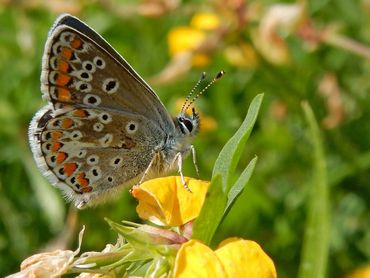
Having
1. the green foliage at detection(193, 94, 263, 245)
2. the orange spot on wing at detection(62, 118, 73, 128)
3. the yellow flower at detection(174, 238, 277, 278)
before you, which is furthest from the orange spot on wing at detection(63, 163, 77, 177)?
the yellow flower at detection(174, 238, 277, 278)

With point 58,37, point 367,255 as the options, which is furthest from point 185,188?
point 367,255

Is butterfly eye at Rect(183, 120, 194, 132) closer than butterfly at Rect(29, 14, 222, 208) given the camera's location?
No

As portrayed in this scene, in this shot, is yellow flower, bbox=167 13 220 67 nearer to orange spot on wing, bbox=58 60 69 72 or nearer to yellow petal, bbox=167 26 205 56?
yellow petal, bbox=167 26 205 56

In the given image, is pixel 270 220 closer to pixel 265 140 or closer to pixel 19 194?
pixel 265 140

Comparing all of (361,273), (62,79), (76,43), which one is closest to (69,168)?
(62,79)

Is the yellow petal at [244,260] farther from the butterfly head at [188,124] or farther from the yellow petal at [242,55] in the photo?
the yellow petal at [242,55]
